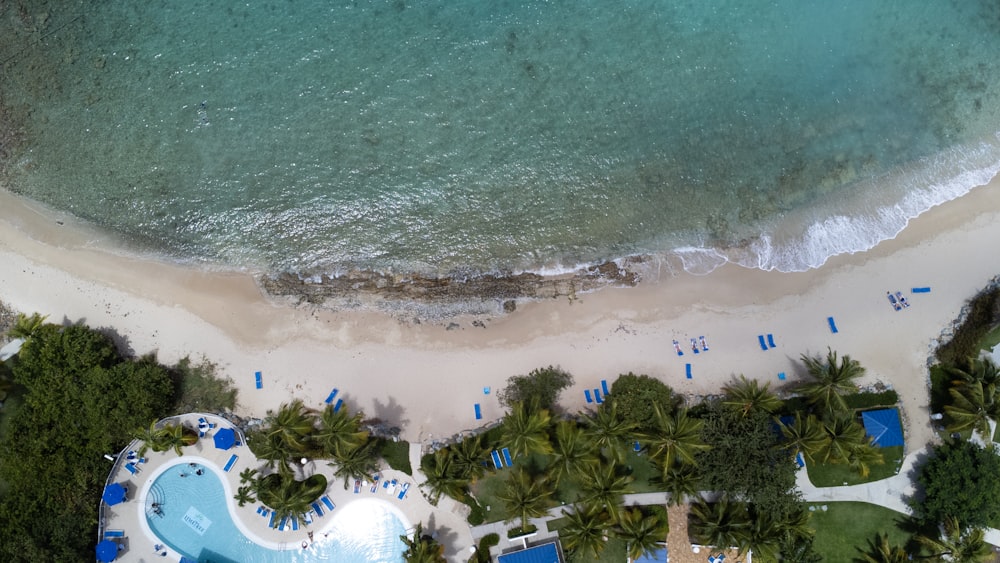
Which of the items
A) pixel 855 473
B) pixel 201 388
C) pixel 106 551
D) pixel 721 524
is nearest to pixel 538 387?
pixel 721 524

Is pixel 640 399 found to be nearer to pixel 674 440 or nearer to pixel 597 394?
pixel 674 440

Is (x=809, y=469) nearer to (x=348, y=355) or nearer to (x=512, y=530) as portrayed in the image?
→ (x=512, y=530)

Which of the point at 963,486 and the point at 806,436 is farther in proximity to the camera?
the point at 963,486

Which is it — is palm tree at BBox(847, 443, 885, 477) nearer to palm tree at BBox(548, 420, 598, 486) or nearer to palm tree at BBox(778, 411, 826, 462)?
palm tree at BBox(778, 411, 826, 462)

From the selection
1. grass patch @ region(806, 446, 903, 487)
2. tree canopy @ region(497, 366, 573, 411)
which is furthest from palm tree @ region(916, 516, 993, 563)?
tree canopy @ region(497, 366, 573, 411)

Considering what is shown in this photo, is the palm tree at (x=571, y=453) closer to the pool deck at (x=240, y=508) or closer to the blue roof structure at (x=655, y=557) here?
the blue roof structure at (x=655, y=557)

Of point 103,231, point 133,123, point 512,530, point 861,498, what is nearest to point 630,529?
point 512,530

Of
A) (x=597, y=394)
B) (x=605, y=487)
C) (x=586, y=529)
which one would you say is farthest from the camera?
(x=597, y=394)
